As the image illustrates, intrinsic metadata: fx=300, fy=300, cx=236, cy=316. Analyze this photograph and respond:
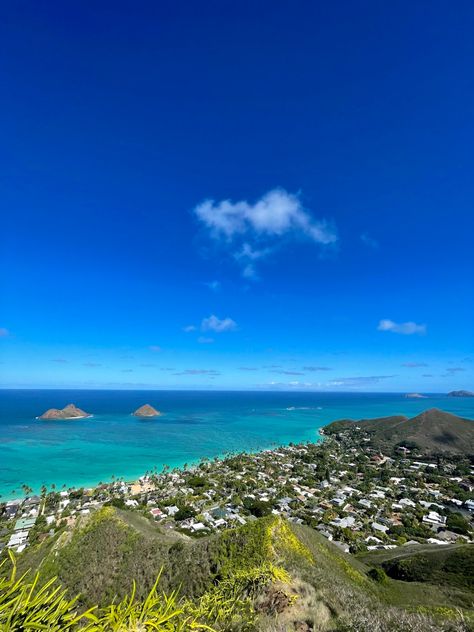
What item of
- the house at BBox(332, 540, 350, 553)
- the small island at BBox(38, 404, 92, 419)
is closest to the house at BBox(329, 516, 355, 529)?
the house at BBox(332, 540, 350, 553)

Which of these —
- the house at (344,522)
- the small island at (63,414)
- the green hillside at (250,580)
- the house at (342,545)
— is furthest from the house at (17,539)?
the small island at (63,414)

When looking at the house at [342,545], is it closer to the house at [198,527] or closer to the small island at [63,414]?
the house at [198,527]

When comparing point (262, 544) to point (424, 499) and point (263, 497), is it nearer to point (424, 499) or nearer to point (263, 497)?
point (263, 497)

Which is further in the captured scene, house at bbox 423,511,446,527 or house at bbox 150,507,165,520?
house at bbox 423,511,446,527

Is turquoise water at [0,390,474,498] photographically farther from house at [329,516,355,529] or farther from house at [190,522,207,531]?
house at [329,516,355,529]

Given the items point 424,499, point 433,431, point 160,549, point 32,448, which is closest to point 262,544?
point 160,549

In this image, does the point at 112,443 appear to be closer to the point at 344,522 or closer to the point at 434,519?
the point at 344,522

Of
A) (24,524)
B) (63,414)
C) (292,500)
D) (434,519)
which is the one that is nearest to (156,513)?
(24,524)
